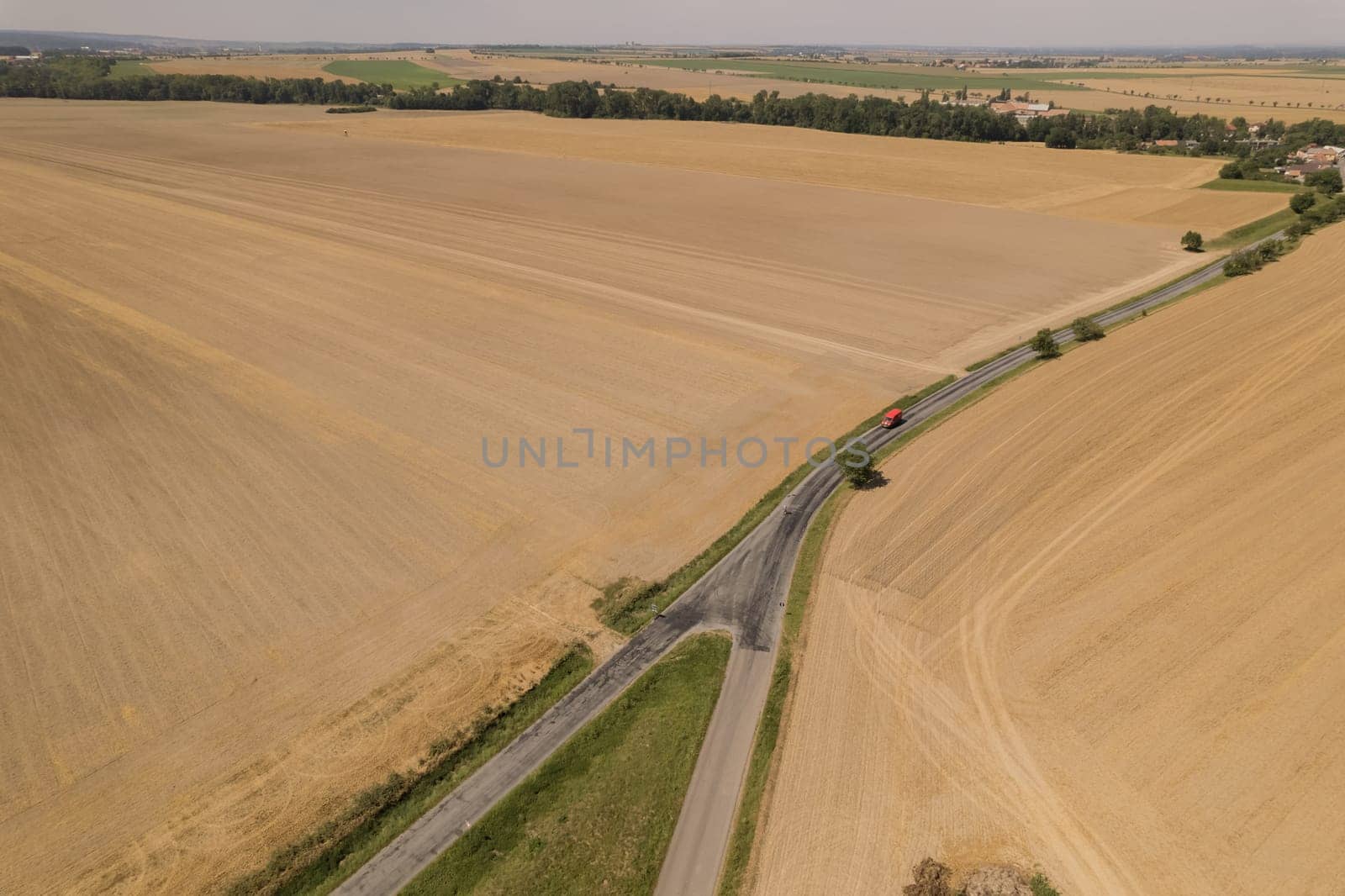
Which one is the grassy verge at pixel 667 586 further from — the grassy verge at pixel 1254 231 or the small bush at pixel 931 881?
the grassy verge at pixel 1254 231

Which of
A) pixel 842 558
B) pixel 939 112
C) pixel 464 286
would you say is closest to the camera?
pixel 842 558

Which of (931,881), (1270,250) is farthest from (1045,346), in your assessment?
(931,881)

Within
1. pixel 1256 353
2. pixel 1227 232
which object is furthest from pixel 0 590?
pixel 1227 232

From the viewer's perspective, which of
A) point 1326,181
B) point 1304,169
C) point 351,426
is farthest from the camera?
point 1304,169

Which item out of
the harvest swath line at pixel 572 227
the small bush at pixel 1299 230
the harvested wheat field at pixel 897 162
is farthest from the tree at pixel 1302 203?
the harvest swath line at pixel 572 227

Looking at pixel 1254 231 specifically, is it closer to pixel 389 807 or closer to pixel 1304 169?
pixel 1304 169

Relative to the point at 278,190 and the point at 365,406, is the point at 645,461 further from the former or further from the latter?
the point at 278,190
